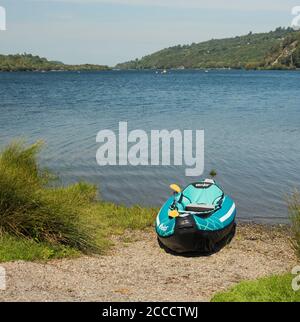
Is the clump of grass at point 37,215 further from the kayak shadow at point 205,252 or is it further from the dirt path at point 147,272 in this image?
the kayak shadow at point 205,252

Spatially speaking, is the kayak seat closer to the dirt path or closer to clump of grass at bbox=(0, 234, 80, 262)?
the dirt path

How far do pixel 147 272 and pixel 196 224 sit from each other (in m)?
1.60

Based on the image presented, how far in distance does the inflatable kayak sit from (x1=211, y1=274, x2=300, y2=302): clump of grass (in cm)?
275

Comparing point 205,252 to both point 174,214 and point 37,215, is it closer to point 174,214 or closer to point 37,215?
point 174,214

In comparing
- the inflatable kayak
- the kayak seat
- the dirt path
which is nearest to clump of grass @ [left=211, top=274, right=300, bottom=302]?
the dirt path

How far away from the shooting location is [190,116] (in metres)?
38.7

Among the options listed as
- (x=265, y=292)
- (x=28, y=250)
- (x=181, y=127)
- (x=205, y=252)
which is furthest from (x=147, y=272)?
(x=181, y=127)

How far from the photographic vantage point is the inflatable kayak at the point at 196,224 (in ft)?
36.1

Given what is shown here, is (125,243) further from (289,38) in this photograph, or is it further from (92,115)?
(289,38)

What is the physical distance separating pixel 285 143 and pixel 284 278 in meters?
18.5

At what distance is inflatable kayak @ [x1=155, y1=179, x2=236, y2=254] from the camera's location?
36.1ft

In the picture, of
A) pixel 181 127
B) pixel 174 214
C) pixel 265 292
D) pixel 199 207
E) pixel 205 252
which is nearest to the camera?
pixel 265 292

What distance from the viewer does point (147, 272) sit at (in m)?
9.98
